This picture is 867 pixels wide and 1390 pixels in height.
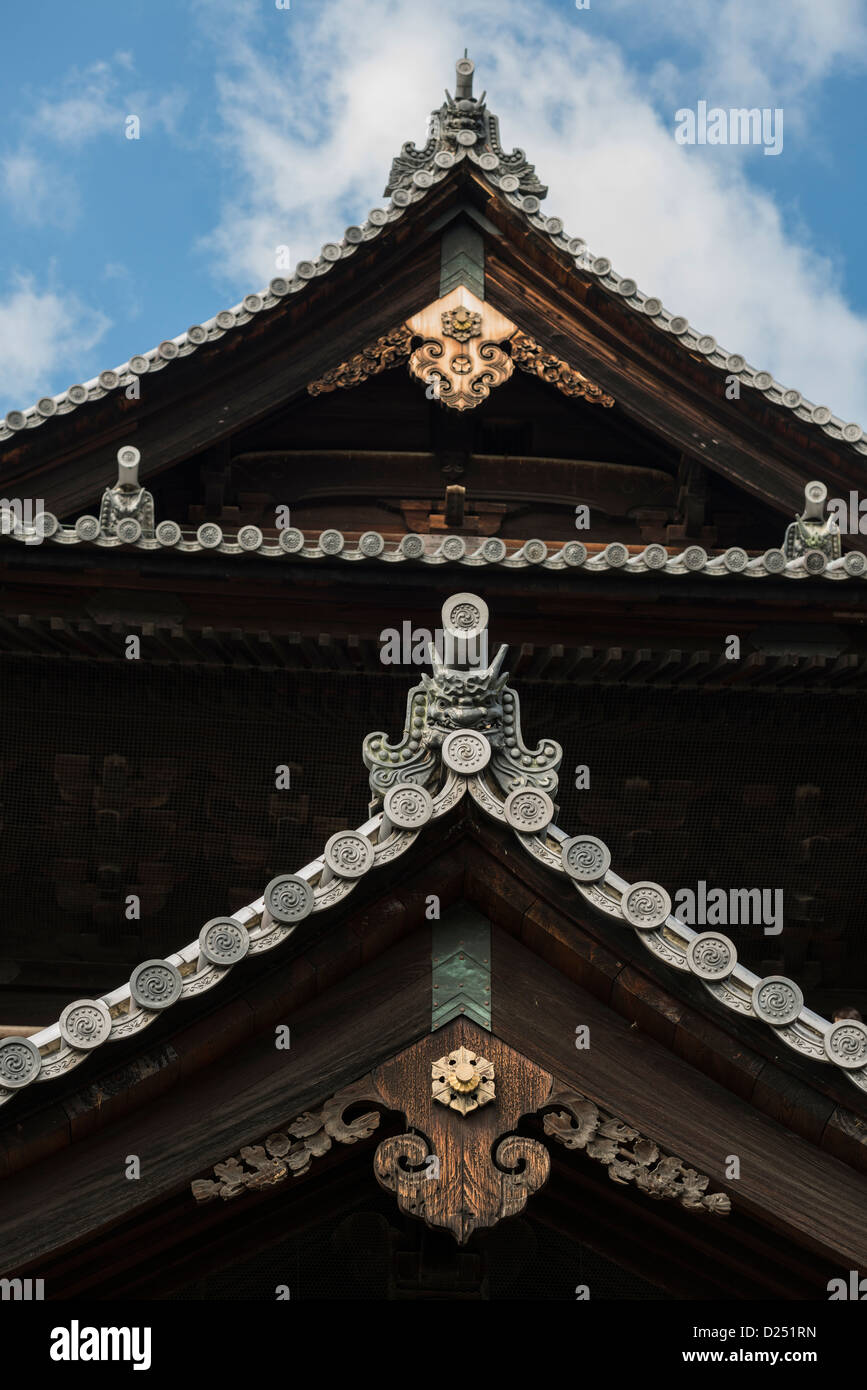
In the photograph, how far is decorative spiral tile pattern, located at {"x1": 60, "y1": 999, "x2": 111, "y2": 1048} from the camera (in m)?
5.88

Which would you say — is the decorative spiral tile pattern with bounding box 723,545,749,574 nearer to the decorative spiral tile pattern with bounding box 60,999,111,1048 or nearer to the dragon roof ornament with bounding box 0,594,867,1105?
the dragon roof ornament with bounding box 0,594,867,1105

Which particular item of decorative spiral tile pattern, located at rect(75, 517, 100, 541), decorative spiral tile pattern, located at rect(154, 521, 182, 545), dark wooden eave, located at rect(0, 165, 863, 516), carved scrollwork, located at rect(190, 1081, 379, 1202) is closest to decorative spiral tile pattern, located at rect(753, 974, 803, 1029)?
carved scrollwork, located at rect(190, 1081, 379, 1202)

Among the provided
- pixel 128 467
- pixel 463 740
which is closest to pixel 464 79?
pixel 128 467

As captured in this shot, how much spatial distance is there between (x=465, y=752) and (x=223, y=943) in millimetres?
1179

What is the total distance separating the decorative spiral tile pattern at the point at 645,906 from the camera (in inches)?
241

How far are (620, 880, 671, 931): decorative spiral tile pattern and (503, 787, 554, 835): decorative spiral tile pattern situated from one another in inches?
16.4

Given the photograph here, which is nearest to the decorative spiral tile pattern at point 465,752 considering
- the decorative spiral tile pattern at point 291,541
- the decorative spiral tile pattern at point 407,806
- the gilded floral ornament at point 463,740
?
the gilded floral ornament at point 463,740

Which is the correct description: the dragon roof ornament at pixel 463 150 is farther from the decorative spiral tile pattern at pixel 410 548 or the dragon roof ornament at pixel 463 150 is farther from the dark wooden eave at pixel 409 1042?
the dark wooden eave at pixel 409 1042

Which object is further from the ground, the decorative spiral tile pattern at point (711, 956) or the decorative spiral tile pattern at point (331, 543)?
the decorative spiral tile pattern at point (331, 543)

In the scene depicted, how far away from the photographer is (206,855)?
33.0 ft

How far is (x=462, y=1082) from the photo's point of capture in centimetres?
602

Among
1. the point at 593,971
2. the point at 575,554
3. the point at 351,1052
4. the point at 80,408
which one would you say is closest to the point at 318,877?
the point at 351,1052

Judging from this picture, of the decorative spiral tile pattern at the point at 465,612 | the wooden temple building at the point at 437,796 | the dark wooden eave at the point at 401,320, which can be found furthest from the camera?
the dark wooden eave at the point at 401,320

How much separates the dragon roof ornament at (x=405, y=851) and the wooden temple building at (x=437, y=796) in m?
0.02
